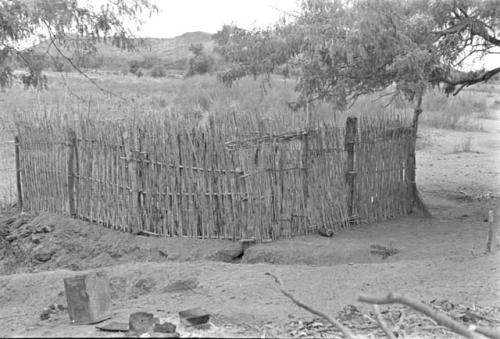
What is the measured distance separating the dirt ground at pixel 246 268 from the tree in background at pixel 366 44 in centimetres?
184

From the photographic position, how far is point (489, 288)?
5.46 m

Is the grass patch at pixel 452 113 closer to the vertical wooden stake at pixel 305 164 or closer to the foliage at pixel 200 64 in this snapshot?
the vertical wooden stake at pixel 305 164

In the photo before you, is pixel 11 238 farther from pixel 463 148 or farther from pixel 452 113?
pixel 452 113

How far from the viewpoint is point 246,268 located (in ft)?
21.6

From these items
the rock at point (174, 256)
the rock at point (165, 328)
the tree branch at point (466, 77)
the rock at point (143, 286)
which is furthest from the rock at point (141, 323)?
the tree branch at point (466, 77)

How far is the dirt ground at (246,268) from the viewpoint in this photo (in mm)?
5113

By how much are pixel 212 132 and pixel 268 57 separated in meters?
Answer: 1.38

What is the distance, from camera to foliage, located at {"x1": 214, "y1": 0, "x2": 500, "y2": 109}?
7.28 metres

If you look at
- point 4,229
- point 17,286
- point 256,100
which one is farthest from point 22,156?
point 256,100

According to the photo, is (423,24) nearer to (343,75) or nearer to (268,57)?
(343,75)

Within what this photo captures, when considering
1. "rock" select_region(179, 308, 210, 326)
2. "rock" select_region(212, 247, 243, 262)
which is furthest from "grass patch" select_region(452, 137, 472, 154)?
"rock" select_region(179, 308, 210, 326)

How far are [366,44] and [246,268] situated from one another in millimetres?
2798

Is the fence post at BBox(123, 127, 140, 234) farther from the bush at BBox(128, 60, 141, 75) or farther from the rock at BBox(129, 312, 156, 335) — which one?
the bush at BBox(128, 60, 141, 75)

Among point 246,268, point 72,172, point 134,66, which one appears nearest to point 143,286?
point 246,268
